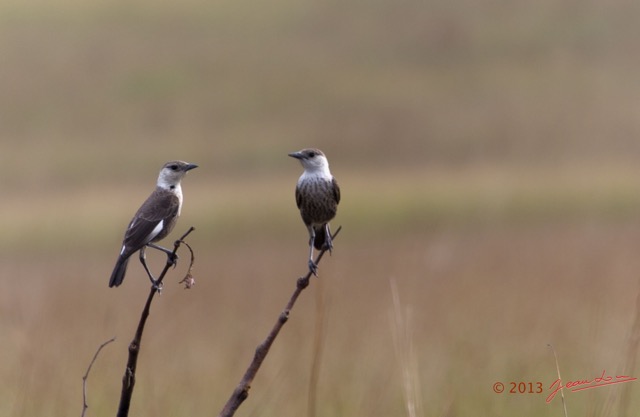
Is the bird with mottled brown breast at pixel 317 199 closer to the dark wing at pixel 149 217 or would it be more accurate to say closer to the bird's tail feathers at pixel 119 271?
the dark wing at pixel 149 217

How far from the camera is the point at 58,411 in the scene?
3299 millimetres

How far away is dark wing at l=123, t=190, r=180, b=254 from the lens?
→ 7.15 feet

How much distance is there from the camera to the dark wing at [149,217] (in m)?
2.18

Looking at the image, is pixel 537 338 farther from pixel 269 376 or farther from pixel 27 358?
pixel 27 358

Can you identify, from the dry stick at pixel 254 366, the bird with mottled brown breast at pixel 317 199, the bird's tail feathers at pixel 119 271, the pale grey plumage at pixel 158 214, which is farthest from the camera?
the bird with mottled brown breast at pixel 317 199

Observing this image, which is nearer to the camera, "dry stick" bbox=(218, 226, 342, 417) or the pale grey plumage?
"dry stick" bbox=(218, 226, 342, 417)

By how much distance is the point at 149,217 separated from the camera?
230 centimetres

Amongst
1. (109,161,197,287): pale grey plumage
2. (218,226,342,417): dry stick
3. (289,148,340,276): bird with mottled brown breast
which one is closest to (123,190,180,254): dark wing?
(109,161,197,287): pale grey plumage

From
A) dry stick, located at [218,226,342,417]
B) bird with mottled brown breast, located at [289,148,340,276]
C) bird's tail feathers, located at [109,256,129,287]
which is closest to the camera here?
dry stick, located at [218,226,342,417]

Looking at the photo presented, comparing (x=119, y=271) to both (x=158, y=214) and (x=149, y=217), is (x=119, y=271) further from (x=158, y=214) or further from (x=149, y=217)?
(x=158, y=214)

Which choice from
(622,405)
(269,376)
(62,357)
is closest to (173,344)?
(269,376)

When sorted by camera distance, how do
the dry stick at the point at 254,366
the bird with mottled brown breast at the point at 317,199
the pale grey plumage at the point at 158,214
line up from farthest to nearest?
the bird with mottled brown breast at the point at 317,199
the pale grey plumage at the point at 158,214
the dry stick at the point at 254,366

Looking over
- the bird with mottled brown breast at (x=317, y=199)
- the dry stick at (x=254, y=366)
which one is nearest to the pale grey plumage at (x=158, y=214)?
the bird with mottled brown breast at (x=317, y=199)

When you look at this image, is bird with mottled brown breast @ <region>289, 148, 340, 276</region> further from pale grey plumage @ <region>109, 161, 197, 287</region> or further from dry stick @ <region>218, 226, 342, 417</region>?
dry stick @ <region>218, 226, 342, 417</region>
